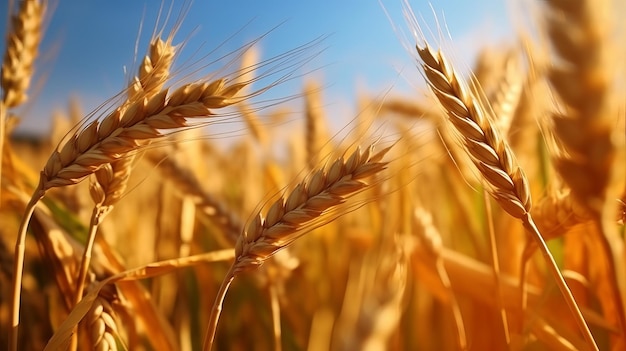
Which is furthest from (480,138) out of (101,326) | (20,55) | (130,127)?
(20,55)

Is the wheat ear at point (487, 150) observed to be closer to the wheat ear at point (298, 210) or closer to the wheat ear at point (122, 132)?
the wheat ear at point (298, 210)

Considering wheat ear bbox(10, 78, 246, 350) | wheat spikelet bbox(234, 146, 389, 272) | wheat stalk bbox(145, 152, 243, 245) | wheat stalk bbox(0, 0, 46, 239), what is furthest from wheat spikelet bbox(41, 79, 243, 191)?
wheat stalk bbox(145, 152, 243, 245)

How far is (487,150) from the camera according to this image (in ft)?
1.57

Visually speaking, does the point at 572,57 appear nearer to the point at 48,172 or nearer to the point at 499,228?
the point at 48,172

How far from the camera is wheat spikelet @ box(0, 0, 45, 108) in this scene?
718 mm

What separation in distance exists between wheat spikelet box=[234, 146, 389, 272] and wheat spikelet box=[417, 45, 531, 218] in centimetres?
8

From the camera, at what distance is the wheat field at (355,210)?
349 mm

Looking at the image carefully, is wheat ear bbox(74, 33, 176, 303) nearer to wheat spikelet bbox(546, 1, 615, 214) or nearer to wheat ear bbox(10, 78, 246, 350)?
wheat ear bbox(10, 78, 246, 350)

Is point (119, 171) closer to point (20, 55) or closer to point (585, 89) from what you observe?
point (20, 55)

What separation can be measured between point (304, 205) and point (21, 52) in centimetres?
55

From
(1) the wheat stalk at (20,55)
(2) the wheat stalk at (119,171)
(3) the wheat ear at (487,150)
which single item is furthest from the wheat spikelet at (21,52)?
(3) the wheat ear at (487,150)

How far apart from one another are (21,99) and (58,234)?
0.22m

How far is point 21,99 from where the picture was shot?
2.39 ft

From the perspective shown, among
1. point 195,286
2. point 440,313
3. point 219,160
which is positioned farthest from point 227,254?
point 219,160
